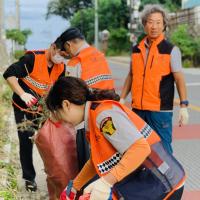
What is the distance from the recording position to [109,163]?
293 centimetres

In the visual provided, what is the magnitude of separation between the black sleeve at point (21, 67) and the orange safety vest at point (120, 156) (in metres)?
A: 2.15

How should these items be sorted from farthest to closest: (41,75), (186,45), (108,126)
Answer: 1. (186,45)
2. (41,75)
3. (108,126)

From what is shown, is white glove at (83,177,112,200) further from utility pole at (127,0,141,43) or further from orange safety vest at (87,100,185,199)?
utility pole at (127,0,141,43)

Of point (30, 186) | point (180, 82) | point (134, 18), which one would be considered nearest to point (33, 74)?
point (30, 186)

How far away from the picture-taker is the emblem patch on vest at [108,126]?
2.80 m

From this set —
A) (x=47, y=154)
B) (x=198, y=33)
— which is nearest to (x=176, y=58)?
(x=47, y=154)

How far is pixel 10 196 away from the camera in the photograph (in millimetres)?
4574

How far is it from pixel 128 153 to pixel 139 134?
112 millimetres

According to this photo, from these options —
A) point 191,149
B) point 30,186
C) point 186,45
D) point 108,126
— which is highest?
point 108,126

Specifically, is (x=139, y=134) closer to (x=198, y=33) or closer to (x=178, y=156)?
(x=178, y=156)

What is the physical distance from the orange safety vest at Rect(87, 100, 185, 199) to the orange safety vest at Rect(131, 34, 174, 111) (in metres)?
1.77

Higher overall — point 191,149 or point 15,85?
point 15,85

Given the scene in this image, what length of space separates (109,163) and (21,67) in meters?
2.34

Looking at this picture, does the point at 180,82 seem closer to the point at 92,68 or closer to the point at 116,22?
the point at 92,68
